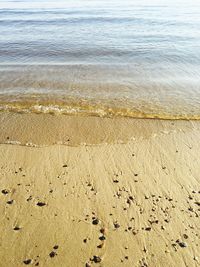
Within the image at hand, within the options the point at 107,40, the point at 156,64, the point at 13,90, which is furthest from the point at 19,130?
the point at 107,40

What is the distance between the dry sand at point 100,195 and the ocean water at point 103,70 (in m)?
1.29

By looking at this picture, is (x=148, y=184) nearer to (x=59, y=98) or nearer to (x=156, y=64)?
(x=59, y=98)

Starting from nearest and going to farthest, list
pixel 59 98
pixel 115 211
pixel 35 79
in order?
1. pixel 115 211
2. pixel 59 98
3. pixel 35 79

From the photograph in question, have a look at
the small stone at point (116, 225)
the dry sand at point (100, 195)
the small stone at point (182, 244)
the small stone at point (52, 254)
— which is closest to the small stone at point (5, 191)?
the dry sand at point (100, 195)

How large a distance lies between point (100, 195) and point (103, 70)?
7.90m

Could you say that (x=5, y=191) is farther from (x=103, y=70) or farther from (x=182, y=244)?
(x=103, y=70)

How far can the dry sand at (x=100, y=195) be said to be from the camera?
159 inches

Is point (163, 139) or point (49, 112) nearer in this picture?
point (163, 139)

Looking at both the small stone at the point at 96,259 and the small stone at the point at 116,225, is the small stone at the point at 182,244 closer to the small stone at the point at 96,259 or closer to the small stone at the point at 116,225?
the small stone at the point at 116,225

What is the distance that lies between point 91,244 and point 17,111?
5.19 meters

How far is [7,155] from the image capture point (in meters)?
6.16

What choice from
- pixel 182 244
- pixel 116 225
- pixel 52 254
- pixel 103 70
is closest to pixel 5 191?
pixel 52 254

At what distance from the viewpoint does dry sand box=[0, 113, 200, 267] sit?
4.05m

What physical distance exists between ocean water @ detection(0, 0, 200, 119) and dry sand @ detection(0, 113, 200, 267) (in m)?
1.29
